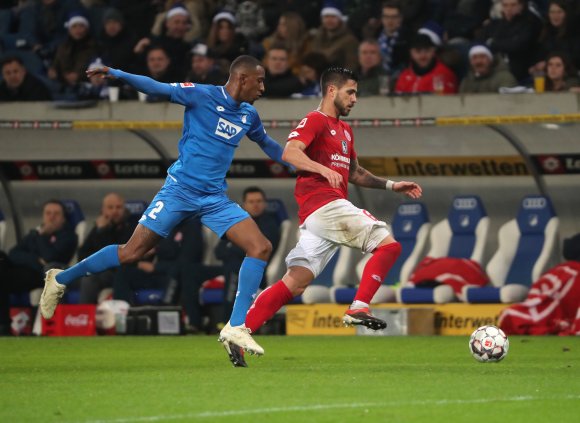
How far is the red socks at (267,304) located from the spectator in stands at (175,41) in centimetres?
840

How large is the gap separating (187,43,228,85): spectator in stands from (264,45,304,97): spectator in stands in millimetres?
568

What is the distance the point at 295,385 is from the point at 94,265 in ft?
9.18

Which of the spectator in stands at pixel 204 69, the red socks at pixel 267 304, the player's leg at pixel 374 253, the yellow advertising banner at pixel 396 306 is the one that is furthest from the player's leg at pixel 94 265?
the spectator in stands at pixel 204 69

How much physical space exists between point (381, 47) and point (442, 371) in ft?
29.4

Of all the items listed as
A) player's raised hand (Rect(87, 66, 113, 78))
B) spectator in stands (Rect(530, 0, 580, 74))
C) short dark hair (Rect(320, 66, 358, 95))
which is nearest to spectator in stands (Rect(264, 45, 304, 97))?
spectator in stands (Rect(530, 0, 580, 74))

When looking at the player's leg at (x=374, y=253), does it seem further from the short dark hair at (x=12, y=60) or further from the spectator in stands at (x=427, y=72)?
the short dark hair at (x=12, y=60)

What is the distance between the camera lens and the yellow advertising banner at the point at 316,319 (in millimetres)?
16797

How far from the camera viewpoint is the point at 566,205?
17.4m

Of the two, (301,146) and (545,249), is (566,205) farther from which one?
(301,146)

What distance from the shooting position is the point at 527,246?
1684cm

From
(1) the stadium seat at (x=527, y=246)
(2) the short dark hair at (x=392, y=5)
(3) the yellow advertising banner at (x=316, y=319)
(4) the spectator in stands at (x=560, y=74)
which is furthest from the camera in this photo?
(2) the short dark hair at (x=392, y=5)

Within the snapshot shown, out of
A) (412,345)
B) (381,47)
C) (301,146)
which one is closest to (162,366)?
(301,146)

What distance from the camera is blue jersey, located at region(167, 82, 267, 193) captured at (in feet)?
35.6

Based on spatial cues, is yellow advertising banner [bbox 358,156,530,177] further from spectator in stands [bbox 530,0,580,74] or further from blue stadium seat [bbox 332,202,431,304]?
spectator in stands [bbox 530,0,580,74]
